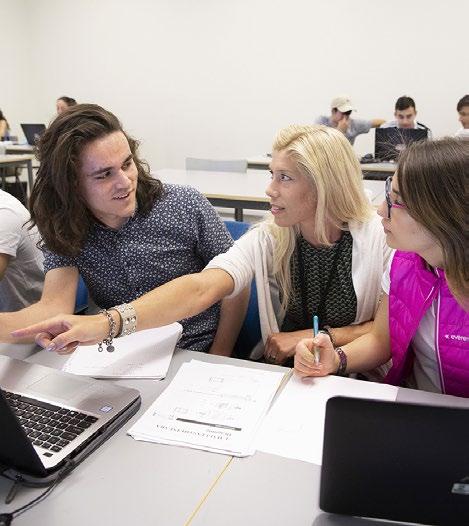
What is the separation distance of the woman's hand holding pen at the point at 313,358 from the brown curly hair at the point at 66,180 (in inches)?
28.3

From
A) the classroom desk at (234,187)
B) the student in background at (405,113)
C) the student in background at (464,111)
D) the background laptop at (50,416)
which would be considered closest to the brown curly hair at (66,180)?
the background laptop at (50,416)

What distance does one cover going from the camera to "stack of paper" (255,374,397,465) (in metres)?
0.94

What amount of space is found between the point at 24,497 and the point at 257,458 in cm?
40

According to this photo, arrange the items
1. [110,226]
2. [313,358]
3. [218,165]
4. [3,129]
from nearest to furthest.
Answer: [313,358] → [110,226] → [218,165] → [3,129]

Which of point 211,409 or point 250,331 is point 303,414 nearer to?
point 211,409

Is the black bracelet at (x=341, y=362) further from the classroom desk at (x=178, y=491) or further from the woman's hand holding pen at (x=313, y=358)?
the classroom desk at (x=178, y=491)

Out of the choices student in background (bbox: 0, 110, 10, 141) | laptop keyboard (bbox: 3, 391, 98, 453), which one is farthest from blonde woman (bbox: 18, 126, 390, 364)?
student in background (bbox: 0, 110, 10, 141)

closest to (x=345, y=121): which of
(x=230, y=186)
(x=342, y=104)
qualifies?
(x=342, y=104)

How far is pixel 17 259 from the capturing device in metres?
1.84

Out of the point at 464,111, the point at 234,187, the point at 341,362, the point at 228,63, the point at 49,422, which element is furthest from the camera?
the point at 228,63

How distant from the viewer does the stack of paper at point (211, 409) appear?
38.2 inches

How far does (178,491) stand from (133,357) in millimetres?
513

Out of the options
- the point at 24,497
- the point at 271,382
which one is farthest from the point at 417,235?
the point at 24,497

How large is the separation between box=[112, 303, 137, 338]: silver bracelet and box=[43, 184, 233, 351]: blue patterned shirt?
314mm
